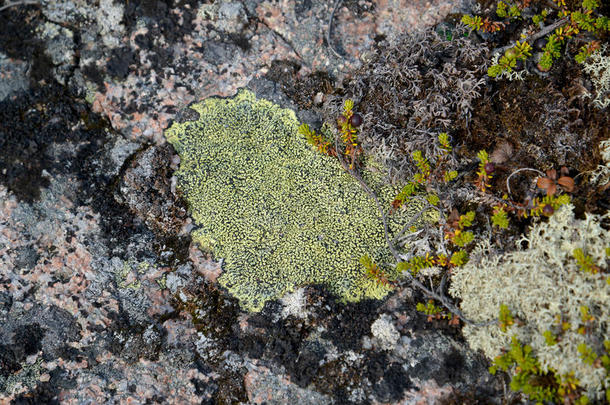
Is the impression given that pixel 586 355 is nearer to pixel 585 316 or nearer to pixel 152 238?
pixel 585 316

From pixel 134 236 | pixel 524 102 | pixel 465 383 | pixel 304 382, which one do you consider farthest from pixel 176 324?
pixel 524 102

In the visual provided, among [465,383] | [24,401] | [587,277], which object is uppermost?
[587,277]

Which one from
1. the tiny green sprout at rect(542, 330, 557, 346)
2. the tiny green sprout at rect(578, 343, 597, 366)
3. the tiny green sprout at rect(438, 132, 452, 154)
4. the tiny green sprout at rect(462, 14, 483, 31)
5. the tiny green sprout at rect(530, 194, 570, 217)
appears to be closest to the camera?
the tiny green sprout at rect(578, 343, 597, 366)

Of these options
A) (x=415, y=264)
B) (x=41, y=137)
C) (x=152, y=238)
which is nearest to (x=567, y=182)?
(x=415, y=264)

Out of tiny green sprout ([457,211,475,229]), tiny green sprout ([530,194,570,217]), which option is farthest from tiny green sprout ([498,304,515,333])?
tiny green sprout ([530,194,570,217])

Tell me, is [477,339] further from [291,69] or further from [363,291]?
[291,69]

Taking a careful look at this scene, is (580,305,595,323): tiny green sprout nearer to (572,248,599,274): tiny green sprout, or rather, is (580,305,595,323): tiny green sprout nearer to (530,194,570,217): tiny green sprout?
(572,248,599,274): tiny green sprout
